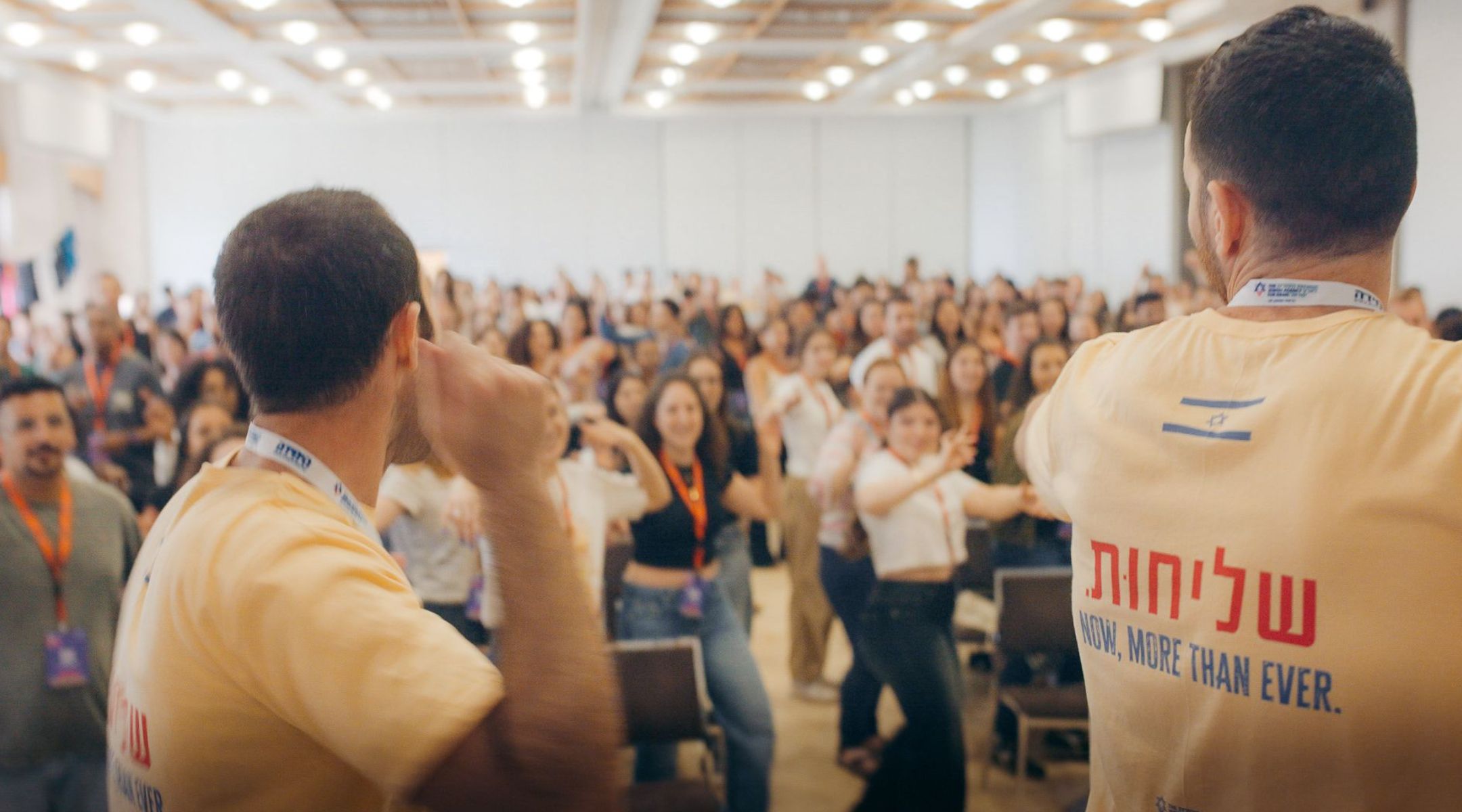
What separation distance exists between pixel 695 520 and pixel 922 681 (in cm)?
97

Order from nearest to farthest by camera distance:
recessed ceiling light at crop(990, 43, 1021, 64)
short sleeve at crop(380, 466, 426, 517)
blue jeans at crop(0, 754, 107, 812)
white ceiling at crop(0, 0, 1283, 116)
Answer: blue jeans at crop(0, 754, 107, 812), short sleeve at crop(380, 466, 426, 517), white ceiling at crop(0, 0, 1283, 116), recessed ceiling light at crop(990, 43, 1021, 64)

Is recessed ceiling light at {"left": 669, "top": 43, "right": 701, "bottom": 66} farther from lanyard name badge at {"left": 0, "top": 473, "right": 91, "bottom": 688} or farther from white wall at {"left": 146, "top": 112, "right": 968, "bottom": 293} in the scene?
lanyard name badge at {"left": 0, "top": 473, "right": 91, "bottom": 688}

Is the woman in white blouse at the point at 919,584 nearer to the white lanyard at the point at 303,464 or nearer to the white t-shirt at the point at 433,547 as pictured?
the white t-shirt at the point at 433,547

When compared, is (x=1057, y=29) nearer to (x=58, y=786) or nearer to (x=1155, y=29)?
(x=1155, y=29)

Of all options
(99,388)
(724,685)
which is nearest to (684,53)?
(99,388)

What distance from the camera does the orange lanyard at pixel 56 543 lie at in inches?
130

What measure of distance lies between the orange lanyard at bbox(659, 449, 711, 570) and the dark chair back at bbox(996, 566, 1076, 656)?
1136 mm

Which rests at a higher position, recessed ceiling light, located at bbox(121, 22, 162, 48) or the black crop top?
recessed ceiling light, located at bbox(121, 22, 162, 48)

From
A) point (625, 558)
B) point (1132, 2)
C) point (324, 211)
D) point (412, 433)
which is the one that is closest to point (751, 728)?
point (625, 558)

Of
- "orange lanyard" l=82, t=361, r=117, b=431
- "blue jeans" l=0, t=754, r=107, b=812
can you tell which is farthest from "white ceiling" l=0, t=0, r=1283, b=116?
"blue jeans" l=0, t=754, r=107, b=812

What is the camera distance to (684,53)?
42.4 feet

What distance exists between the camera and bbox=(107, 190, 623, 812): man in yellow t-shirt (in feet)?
3.31

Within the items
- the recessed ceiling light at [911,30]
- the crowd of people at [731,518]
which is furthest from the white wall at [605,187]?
the crowd of people at [731,518]

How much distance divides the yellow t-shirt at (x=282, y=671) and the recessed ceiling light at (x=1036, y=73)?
14.3 m
